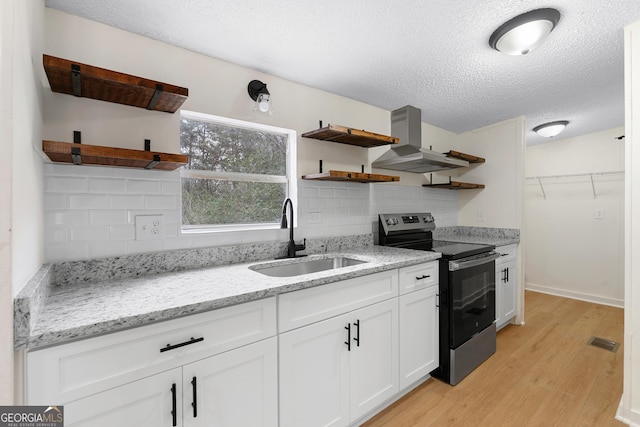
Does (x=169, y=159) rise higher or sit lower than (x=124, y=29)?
lower

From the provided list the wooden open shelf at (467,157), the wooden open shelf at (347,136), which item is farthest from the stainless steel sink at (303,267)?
the wooden open shelf at (467,157)

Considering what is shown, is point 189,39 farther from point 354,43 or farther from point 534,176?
point 534,176

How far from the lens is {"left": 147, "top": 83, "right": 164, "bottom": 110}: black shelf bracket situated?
1.31 m

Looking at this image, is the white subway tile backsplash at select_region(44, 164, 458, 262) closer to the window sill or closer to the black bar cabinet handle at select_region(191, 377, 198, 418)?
the window sill

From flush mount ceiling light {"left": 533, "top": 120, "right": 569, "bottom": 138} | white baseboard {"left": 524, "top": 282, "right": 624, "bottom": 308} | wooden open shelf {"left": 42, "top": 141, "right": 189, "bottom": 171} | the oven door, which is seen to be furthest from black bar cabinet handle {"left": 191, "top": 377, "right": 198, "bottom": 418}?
white baseboard {"left": 524, "top": 282, "right": 624, "bottom": 308}

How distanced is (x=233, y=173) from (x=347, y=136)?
2.84 feet

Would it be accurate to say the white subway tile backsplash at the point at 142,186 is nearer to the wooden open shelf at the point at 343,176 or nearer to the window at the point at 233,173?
the window at the point at 233,173

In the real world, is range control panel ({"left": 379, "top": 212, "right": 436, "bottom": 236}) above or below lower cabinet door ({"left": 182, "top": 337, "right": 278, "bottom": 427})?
above

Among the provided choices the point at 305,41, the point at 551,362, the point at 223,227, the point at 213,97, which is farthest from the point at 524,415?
the point at 213,97

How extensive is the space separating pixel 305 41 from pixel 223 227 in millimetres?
1255

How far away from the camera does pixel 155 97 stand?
140 cm

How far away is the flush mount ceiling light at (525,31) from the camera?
1447mm

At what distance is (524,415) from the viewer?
1.77 meters

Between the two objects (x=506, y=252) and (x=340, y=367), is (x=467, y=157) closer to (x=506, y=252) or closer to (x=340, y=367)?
(x=506, y=252)
